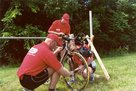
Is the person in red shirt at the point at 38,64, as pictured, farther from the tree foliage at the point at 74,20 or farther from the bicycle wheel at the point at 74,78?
the tree foliage at the point at 74,20

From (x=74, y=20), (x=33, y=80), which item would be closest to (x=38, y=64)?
(x=33, y=80)

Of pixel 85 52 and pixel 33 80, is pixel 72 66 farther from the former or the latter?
pixel 33 80

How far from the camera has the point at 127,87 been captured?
7.41m

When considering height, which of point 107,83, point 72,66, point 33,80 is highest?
point 33,80

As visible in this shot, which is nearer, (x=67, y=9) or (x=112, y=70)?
(x=112, y=70)

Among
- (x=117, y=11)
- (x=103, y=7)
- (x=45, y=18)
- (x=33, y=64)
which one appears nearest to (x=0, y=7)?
(x=45, y=18)

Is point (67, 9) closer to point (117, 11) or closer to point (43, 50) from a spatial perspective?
point (117, 11)

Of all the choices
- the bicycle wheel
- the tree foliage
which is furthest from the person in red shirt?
the tree foliage

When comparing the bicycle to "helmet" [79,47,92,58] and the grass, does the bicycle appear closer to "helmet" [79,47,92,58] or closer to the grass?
the grass

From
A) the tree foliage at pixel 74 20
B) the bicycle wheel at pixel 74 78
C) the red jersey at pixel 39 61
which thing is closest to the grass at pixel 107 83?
the bicycle wheel at pixel 74 78

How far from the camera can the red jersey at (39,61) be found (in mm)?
5629

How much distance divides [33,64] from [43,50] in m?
0.29

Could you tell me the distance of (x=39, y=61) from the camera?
5.70m

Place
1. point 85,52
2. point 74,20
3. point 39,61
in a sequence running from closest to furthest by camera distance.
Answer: point 39,61
point 85,52
point 74,20
